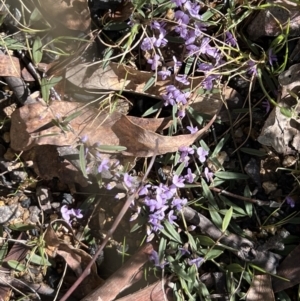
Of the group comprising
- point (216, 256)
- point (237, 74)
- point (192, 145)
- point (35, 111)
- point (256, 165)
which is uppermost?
point (35, 111)

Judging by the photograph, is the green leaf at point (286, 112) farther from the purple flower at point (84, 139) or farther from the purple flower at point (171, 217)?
the purple flower at point (84, 139)

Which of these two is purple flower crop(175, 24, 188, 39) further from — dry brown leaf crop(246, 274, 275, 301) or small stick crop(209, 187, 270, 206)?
dry brown leaf crop(246, 274, 275, 301)

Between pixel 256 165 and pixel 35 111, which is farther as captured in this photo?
pixel 256 165

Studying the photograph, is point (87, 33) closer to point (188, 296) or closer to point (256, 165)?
point (256, 165)

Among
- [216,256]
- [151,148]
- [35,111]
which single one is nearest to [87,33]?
[35,111]

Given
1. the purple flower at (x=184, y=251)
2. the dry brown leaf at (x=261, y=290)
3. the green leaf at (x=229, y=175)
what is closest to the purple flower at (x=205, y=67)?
the green leaf at (x=229, y=175)

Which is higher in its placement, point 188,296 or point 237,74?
point 237,74

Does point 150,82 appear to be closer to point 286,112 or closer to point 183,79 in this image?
point 183,79
